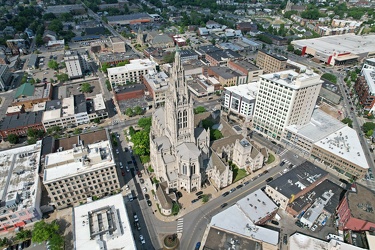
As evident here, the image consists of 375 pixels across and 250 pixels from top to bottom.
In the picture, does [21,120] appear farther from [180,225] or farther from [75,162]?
[180,225]

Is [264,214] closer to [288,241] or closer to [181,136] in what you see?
[288,241]

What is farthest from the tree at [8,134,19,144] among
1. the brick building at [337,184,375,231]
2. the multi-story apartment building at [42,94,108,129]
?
the brick building at [337,184,375,231]

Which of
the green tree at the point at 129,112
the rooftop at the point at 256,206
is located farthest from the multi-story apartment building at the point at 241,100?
the green tree at the point at 129,112

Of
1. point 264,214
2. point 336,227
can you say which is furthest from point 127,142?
point 336,227

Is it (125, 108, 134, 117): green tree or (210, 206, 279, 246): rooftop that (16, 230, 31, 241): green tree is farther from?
(125, 108, 134, 117): green tree

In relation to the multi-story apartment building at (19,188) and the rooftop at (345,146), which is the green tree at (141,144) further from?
the rooftop at (345,146)

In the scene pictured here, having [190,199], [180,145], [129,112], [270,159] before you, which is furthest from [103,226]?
[129,112]
